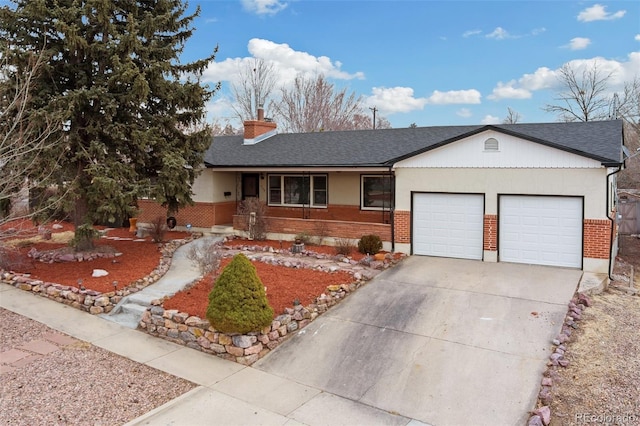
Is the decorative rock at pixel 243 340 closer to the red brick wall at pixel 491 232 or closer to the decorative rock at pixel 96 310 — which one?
the decorative rock at pixel 96 310

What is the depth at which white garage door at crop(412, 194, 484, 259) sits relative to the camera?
13.0m

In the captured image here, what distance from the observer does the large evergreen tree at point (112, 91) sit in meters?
11.3

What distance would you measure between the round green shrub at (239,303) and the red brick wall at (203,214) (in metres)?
10.4

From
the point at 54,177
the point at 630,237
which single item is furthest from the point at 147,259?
the point at 630,237

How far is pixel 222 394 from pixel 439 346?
3.64 meters

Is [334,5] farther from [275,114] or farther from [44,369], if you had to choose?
[275,114]

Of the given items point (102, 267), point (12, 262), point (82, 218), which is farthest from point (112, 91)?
point (12, 262)

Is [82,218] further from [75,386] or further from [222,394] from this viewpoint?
[222,394]

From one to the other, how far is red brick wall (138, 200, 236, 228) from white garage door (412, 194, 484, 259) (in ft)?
26.8

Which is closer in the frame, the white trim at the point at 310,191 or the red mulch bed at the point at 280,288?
the red mulch bed at the point at 280,288

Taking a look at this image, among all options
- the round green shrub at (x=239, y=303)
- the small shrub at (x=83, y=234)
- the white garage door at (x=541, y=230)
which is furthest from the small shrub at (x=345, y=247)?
the small shrub at (x=83, y=234)

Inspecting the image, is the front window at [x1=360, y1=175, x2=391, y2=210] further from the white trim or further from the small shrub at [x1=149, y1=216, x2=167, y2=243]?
the small shrub at [x1=149, y1=216, x2=167, y2=243]

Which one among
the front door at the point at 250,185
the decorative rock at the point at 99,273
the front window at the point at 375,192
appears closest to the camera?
the decorative rock at the point at 99,273

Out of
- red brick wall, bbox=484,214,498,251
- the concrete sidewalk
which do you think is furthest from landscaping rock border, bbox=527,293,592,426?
red brick wall, bbox=484,214,498,251
